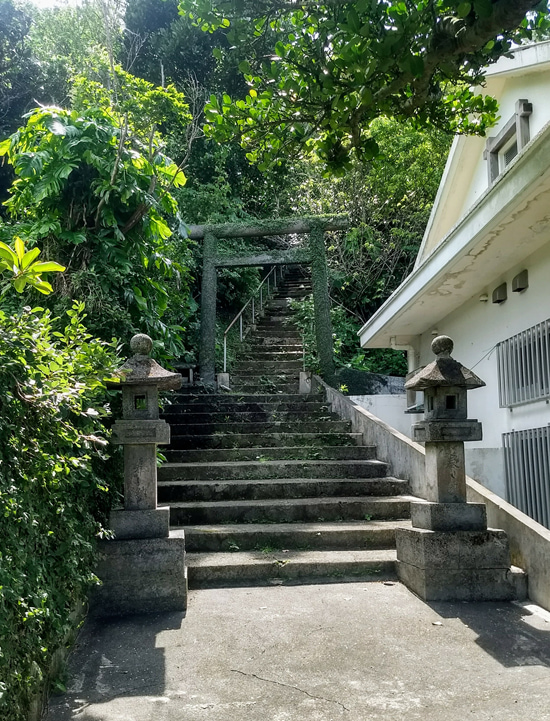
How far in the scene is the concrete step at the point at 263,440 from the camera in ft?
27.6

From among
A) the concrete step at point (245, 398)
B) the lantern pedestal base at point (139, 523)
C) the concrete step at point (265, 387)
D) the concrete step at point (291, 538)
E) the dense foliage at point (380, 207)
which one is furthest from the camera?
the dense foliage at point (380, 207)

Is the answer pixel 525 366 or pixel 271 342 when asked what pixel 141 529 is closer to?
pixel 525 366

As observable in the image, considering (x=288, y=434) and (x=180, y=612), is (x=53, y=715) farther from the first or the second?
(x=288, y=434)

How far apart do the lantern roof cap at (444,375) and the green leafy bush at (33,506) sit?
2.58 meters

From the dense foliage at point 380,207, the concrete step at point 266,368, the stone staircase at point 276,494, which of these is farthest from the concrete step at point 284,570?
the dense foliage at point 380,207

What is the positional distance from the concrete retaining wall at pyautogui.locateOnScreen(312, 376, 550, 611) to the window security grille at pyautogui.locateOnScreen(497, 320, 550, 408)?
51.5 inches

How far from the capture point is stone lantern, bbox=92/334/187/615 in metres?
4.33

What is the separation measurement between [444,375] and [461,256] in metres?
2.48

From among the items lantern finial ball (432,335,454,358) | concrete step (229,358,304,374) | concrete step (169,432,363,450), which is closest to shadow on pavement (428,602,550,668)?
lantern finial ball (432,335,454,358)

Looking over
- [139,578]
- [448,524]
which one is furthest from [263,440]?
[139,578]

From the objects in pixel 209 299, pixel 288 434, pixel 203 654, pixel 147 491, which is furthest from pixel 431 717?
pixel 209 299

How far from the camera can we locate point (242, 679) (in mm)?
3324

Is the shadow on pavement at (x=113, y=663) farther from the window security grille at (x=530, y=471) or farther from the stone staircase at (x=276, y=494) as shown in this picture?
the window security grille at (x=530, y=471)

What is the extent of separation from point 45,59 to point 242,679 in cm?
1978
